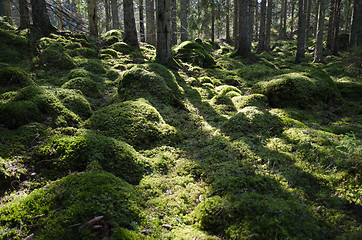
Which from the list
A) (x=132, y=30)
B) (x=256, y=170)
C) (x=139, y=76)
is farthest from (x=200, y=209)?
(x=132, y=30)

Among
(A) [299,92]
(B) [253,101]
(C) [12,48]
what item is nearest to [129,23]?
(C) [12,48]

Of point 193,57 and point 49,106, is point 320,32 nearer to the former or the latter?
point 193,57

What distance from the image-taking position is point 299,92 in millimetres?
7594

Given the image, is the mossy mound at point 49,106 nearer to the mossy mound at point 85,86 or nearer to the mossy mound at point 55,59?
the mossy mound at point 85,86

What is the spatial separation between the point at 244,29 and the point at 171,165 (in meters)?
15.1

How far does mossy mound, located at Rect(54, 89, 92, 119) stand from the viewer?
5715mm

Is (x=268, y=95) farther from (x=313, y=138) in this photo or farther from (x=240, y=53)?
(x=240, y=53)

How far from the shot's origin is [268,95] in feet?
26.7

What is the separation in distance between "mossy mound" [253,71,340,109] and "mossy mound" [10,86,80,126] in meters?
6.68

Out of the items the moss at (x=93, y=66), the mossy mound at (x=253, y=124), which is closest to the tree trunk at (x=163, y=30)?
the moss at (x=93, y=66)

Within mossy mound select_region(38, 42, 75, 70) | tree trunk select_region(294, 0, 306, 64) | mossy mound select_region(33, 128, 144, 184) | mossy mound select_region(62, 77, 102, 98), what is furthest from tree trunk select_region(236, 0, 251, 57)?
mossy mound select_region(33, 128, 144, 184)

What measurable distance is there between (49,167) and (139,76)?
15.4ft

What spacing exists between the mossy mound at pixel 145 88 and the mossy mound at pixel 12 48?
5.57 m

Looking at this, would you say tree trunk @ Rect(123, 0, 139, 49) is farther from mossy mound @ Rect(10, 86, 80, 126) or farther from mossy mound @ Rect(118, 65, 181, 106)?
mossy mound @ Rect(10, 86, 80, 126)
